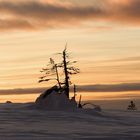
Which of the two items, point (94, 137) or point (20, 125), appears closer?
point (94, 137)

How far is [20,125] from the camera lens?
15633 millimetres

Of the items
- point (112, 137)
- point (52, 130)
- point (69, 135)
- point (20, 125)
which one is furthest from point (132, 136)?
point (20, 125)

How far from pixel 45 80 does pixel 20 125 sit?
30.1m

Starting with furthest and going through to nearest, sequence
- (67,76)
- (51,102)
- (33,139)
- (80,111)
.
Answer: (67,76), (51,102), (80,111), (33,139)

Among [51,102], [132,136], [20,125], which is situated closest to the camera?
[132,136]

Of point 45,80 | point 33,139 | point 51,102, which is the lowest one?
point 33,139

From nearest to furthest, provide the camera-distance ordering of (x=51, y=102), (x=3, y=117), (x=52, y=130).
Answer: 1. (x=52, y=130)
2. (x=3, y=117)
3. (x=51, y=102)

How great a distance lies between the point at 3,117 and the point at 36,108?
5893 mm

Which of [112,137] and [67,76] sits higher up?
[67,76]

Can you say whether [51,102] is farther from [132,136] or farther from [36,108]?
[132,136]

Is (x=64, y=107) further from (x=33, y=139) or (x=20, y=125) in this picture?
(x=33, y=139)

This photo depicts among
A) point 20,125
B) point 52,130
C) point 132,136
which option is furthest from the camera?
point 20,125

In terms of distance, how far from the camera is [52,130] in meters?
14.3

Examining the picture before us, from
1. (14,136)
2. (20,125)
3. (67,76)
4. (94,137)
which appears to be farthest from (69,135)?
(67,76)
